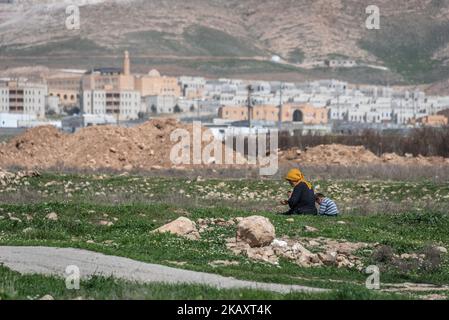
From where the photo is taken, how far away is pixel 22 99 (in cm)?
12306

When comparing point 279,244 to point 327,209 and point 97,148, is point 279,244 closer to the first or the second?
point 327,209

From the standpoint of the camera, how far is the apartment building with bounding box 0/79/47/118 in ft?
399

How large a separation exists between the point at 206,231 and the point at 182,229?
0.53 meters

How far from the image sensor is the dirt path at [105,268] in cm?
1469

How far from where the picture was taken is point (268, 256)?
17.6 meters

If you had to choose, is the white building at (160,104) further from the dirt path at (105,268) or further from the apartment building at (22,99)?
the dirt path at (105,268)

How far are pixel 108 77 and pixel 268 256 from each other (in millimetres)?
121546

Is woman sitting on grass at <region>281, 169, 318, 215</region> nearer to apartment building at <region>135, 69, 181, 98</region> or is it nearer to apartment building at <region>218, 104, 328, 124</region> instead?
apartment building at <region>218, 104, 328, 124</region>

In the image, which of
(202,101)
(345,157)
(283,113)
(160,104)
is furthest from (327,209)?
(202,101)

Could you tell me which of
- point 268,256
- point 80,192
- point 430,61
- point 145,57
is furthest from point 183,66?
point 268,256

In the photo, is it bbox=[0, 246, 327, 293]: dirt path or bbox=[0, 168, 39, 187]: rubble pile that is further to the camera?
bbox=[0, 168, 39, 187]: rubble pile

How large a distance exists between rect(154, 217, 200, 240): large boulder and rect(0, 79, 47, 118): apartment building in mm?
101747

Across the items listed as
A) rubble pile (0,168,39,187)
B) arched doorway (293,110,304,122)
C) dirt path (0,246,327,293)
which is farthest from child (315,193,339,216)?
arched doorway (293,110,304,122)
